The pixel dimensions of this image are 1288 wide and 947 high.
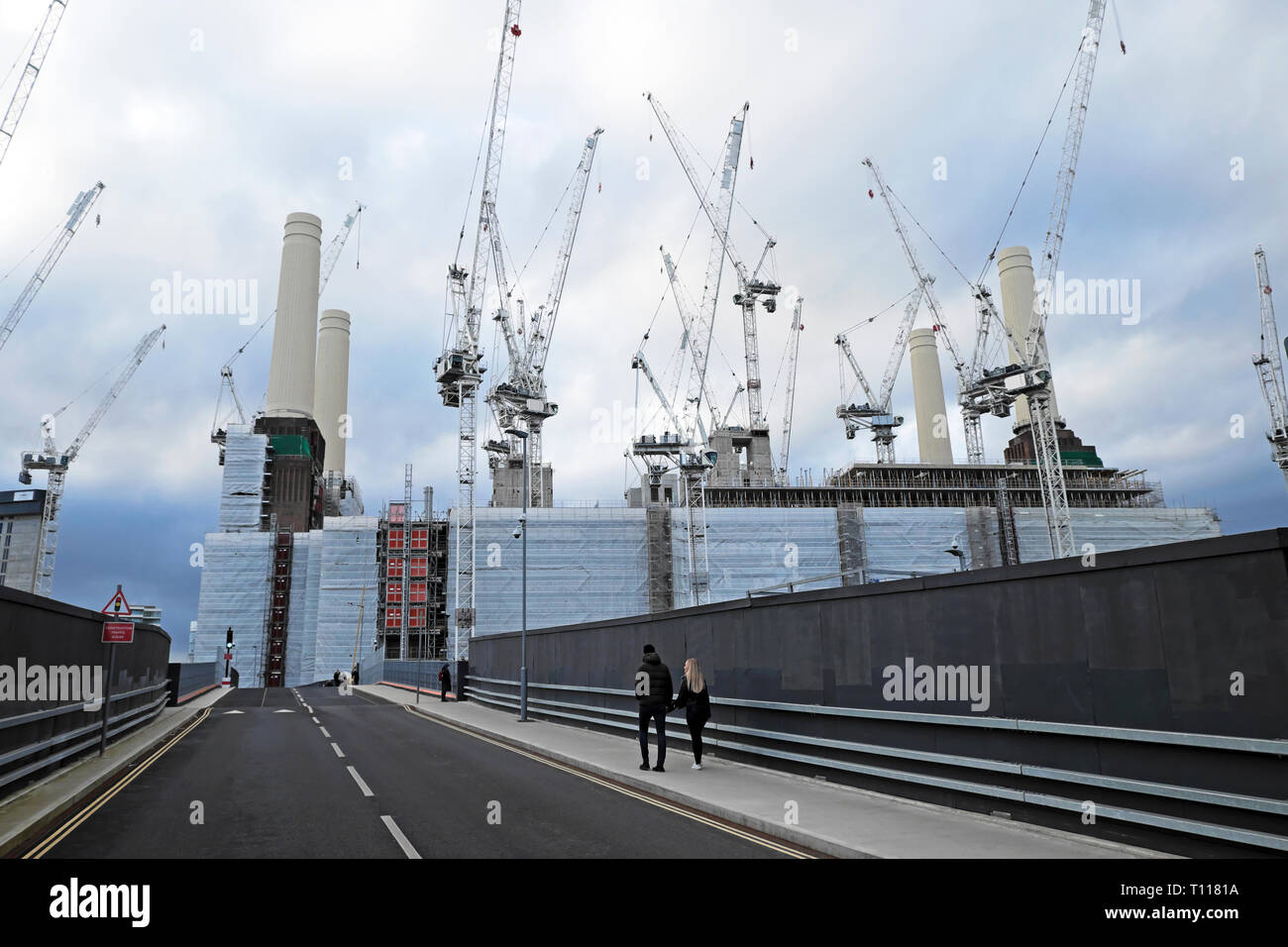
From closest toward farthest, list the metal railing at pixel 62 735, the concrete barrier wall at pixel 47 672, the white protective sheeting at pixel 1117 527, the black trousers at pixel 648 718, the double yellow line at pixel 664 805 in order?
the double yellow line at pixel 664 805 < the concrete barrier wall at pixel 47 672 < the metal railing at pixel 62 735 < the black trousers at pixel 648 718 < the white protective sheeting at pixel 1117 527

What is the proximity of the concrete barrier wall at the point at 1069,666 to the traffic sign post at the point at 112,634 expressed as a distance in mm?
12117

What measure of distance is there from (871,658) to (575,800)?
15.3 ft

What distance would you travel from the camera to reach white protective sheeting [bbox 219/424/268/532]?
3573 inches

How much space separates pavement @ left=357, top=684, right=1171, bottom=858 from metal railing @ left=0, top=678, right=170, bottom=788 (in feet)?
27.3

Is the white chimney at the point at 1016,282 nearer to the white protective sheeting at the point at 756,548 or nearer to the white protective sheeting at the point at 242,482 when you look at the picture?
the white protective sheeting at the point at 756,548

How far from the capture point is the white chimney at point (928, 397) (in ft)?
452

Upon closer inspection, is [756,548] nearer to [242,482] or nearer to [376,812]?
[242,482]

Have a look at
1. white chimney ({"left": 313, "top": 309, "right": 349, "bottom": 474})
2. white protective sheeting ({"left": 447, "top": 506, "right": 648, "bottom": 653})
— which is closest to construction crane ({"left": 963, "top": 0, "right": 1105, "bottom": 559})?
white protective sheeting ({"left": 447, "top": 506, "right": 648, "bottom": 653})

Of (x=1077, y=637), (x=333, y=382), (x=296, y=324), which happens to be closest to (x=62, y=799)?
(x=1077, y=637)

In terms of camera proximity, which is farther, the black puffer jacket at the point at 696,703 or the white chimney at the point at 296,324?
the white chimney at the point at 296,324

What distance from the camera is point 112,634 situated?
49.9ft

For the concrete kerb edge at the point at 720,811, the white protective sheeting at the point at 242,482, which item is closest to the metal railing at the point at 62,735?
the concrete kerb edge at the point at 720,811

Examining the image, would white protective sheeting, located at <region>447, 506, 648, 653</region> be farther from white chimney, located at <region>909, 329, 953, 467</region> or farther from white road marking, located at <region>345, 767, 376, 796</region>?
white chimney, located at <region>909, 329, 953, 467</region>
